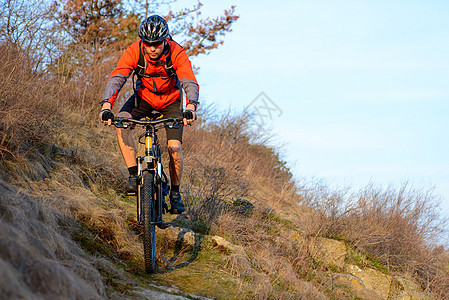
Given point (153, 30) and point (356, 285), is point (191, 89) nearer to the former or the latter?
point (153, 30)

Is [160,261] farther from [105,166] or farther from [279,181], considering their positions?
[279,181]

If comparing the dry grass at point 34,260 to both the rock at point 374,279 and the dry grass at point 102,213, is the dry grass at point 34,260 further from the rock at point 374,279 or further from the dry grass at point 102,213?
the rock at point 374,279

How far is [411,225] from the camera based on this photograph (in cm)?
818

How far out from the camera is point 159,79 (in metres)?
5.07

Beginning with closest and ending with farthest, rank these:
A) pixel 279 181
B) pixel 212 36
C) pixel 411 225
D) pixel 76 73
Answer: pixel 411 225
pixel 76 73
pixel 279 181
pixel 212 36

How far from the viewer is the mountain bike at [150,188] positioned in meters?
4.23

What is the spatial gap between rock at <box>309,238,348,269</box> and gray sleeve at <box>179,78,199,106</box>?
3.21 meters

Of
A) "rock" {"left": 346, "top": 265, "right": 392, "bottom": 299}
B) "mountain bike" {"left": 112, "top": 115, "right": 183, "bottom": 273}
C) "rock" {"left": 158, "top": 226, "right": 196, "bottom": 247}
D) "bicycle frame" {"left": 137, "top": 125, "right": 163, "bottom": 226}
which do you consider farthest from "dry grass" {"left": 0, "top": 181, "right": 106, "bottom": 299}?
"rock" {"left": 346, "top": 265, "right": 392, "bottom": 299}

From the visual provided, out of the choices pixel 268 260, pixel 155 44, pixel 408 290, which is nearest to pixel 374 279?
pixel 408 290

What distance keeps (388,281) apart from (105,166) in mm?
4448

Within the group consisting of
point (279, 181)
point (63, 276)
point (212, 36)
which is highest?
point (212, 36)

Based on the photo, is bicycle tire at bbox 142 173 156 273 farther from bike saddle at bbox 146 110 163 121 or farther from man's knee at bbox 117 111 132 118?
bike saddle at bbox 146 110 163 121

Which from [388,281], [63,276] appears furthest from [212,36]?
[63,276]

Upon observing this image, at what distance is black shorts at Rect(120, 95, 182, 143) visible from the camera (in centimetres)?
507
